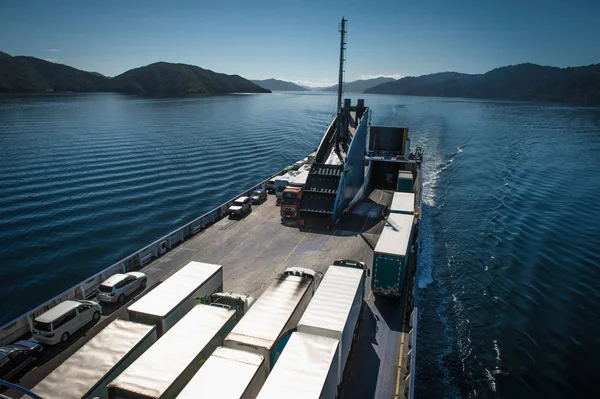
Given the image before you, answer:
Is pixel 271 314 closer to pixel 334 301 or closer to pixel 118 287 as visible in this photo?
pixel 334 301

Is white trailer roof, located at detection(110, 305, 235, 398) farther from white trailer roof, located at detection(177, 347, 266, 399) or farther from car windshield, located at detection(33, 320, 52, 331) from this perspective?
car windshield, located at detection(33, 320, 52, 331)

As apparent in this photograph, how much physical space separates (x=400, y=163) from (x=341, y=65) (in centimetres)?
1438

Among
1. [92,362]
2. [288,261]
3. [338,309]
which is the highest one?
[338,309]

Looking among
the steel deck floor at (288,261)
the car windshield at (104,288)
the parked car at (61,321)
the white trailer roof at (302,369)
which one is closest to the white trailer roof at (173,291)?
the steel deck floor at (288,261)

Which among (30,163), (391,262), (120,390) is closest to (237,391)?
(120,390)

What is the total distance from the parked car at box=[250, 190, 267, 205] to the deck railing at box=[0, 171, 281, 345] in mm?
3090

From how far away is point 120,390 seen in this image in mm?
10641

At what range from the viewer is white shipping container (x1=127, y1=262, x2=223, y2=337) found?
48.0ft

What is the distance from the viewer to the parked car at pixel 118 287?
18.7 meters

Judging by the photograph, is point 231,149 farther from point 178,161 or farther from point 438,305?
point 438,305

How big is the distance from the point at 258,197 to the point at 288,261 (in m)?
13.2

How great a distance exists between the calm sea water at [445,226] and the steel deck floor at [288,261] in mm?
5983

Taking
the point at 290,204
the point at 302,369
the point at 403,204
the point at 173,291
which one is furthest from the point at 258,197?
the point at 302,369

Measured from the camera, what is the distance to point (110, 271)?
68.9ft
